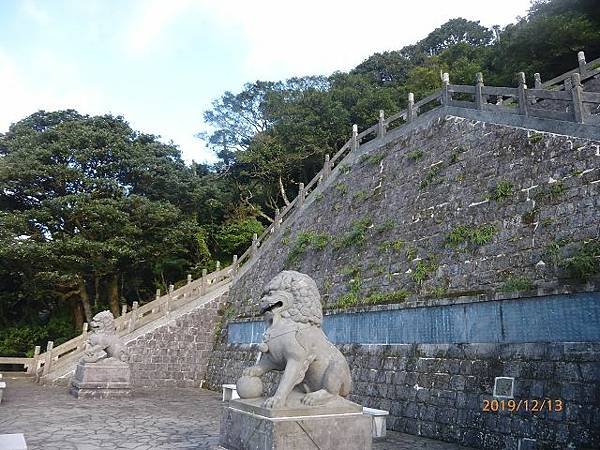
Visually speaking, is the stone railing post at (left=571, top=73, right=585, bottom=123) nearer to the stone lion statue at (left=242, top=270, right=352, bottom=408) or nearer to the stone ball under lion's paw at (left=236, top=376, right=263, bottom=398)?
the stone lion statue at (left=242, top=270, right=352, bottom=408)

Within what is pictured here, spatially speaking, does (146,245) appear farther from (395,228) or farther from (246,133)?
(395,228)

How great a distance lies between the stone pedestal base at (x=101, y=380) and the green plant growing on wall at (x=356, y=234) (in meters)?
6.31

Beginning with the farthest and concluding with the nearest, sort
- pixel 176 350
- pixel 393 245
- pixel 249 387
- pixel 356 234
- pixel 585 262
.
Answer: pixel 176 350 → pixel 356 234 → pixel 393 245 → pixel 585 262 → pixel 249 387

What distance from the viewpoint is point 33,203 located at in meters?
20.3

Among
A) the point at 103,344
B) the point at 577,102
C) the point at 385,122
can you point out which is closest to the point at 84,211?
the point at 103,344

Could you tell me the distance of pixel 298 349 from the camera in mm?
4430

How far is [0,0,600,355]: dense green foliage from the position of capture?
19.0m

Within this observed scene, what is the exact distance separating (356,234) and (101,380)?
7.13 m

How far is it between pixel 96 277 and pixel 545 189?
20231 millimetres

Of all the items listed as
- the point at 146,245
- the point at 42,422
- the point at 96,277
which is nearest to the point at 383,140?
the point at 42,422

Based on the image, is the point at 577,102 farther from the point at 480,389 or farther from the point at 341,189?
the point at 341,189

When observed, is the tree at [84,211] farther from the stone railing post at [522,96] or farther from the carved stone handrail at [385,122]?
the stone railing post at [522,96]

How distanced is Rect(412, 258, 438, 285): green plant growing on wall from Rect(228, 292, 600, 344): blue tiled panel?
64 cm

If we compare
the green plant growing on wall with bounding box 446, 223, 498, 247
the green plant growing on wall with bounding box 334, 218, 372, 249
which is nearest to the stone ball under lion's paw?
the green plant growing on wall with bounding box 446, 223, 498, 247
